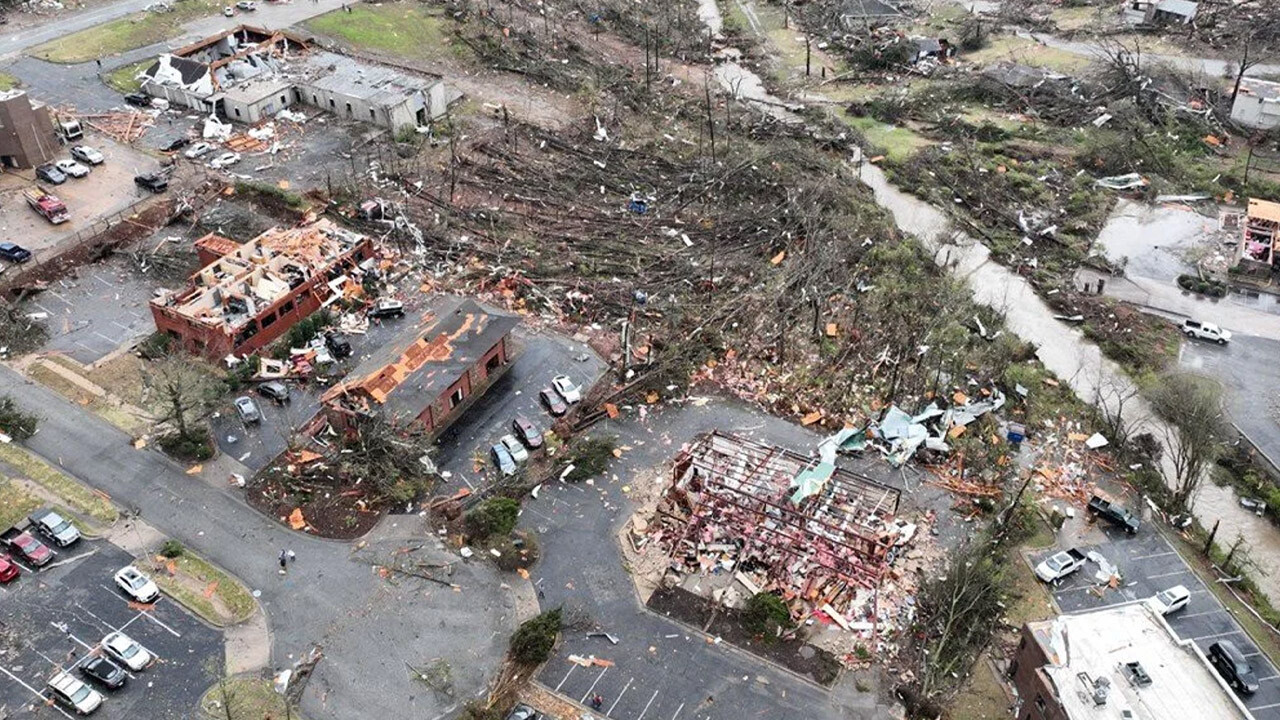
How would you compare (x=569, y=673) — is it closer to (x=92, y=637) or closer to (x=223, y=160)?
(x=92, y=637)

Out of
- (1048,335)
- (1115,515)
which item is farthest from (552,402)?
(1048,335)

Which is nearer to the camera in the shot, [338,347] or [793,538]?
[793,538]

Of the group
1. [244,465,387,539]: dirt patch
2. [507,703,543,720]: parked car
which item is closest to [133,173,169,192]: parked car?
[244,465,387,539]: dirt patch

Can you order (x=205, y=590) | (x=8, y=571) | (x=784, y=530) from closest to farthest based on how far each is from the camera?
(x=8, y=571), (x=205, y=590), (x=784, y=530)

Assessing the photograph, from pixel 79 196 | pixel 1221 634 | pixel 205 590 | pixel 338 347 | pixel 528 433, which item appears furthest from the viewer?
pixel 79 196

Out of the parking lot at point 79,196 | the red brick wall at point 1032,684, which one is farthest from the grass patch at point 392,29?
the red brick wall at point 1032,684

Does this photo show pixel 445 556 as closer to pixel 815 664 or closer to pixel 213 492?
pixel 213 492

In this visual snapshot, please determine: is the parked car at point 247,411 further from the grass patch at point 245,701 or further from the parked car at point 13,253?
the parked car at point 13,253

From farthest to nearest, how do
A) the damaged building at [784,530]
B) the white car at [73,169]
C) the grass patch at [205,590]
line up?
the white car at [73,169], the damaged building at [784,530], the grass patch at [205,590]
